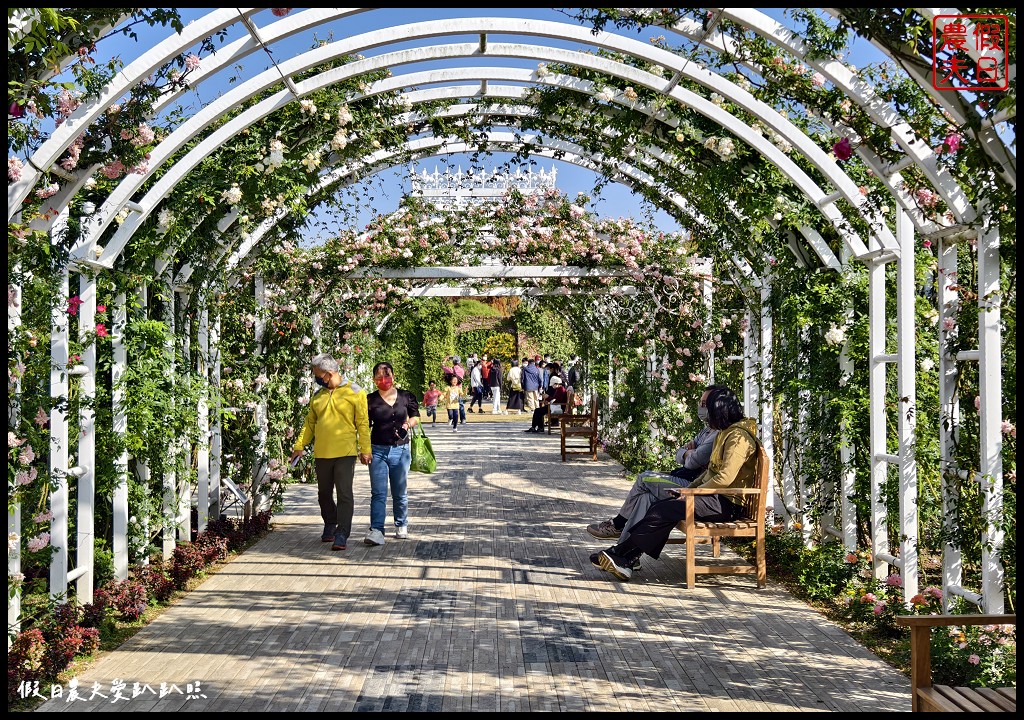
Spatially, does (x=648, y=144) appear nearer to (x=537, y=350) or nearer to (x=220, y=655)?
(x=220, y=655)

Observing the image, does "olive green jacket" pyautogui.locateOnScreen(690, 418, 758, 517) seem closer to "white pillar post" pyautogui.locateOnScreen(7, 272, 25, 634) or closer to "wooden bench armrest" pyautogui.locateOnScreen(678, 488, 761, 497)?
"wooden bench armrest" pyautogui.locateOnScreen(678, 488, 761, 497)

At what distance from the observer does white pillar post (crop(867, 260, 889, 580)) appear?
563 centimetres

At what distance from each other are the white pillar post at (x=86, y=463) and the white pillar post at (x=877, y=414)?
4257 millimetres

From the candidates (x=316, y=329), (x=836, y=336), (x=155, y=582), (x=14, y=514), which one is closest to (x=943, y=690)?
(x=836, y=336)

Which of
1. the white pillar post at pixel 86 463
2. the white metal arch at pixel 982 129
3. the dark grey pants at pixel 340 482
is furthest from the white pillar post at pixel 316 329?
the white metal arch at pixel 982 129

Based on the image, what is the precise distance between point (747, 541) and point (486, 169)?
3.44m

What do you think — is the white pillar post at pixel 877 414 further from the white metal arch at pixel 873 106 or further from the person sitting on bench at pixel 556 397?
the person sitting on bench at pixel 556 397

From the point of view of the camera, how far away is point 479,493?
10516 mm

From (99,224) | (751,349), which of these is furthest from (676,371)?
(99,224)

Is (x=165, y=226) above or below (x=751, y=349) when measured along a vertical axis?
above

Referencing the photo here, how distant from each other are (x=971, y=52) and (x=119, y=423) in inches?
187

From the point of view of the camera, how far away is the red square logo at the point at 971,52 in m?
3.38

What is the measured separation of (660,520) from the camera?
20.2 ft

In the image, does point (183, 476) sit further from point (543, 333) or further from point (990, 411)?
point (543, 333)
